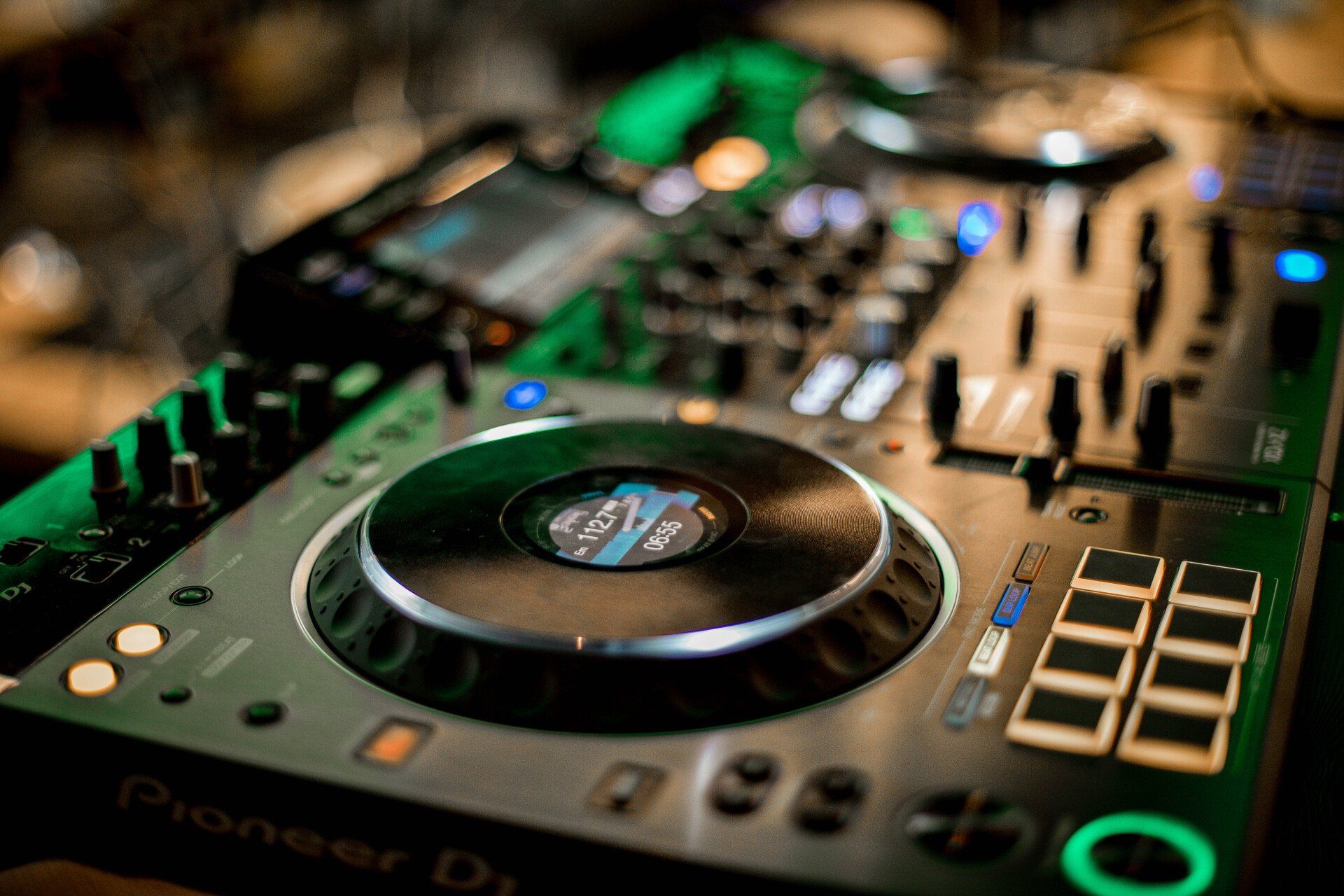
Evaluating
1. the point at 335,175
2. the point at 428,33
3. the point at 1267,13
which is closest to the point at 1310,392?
the point at 1267,13

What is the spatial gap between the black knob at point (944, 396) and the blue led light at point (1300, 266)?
0.43 m

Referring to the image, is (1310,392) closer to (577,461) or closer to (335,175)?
(577,461)

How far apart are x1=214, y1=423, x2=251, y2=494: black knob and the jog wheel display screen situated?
0.21m

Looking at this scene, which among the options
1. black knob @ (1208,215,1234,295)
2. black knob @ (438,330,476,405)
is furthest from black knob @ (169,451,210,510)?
black knob @ (1208,215,1234,295)

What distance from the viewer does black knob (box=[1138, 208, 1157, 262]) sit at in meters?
1.07

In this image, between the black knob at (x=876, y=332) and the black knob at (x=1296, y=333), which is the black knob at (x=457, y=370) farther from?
the black knob at (x=1296, y=333)

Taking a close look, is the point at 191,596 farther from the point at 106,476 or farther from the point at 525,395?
the point at 525,395

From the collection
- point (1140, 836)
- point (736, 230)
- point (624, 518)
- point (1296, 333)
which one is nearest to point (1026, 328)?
point (1296, 333)

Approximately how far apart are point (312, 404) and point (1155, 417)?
0.58 m

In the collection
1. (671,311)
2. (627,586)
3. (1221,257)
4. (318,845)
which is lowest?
(318,845)

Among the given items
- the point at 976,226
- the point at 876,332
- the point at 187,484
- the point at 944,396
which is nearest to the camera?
the point at 187,484

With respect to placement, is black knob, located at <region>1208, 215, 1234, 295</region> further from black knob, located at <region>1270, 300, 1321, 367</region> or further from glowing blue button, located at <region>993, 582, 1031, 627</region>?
glowing blue button, located at <region>993, 582, 1031, 627</region>

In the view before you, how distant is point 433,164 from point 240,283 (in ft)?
0.85

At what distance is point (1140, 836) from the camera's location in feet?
1.51
